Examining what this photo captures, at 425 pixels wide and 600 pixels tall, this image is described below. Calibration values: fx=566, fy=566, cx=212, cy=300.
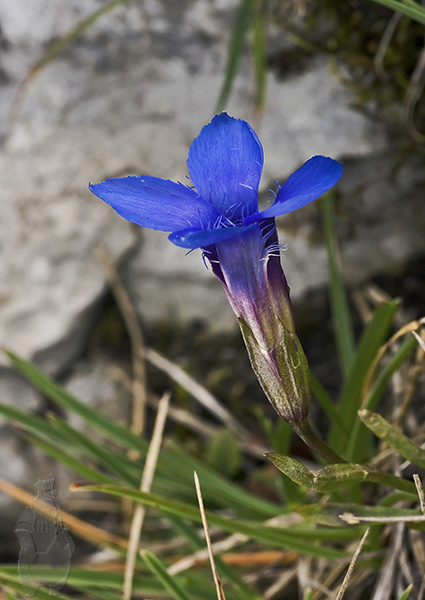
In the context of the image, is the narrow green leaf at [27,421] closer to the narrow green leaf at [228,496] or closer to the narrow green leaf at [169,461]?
the narrow green leaf at [169,461]

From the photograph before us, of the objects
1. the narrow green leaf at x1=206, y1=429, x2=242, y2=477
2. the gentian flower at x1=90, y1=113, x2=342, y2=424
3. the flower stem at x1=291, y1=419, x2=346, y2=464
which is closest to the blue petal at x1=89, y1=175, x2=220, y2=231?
the gentian flower at x1=90, y1=113, x2=342, y2=424

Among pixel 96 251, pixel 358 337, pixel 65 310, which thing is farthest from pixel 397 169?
pixel 65 310

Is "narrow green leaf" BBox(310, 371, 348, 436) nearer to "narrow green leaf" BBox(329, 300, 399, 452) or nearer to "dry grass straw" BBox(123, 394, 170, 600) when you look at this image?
"narrow green leaf" BBox(329, 300, 399, 452)

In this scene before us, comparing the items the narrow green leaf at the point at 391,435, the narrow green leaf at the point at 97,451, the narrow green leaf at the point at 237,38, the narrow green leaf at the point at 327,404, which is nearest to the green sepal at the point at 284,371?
the narrow green leaf at the point at 391,435

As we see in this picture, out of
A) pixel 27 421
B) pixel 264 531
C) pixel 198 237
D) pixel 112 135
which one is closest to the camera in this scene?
pixel 198 237

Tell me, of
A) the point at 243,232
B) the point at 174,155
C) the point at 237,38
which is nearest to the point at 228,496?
the point at 243,232

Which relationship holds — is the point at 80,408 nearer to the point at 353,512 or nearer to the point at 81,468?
the point at 81,468
